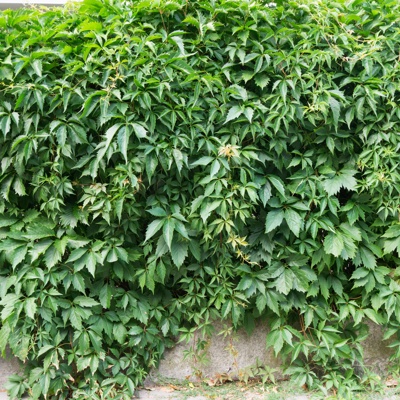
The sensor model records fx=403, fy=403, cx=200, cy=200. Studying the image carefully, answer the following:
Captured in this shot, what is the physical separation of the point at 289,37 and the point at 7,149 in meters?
2.06

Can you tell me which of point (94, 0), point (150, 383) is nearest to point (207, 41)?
point (94, 0)

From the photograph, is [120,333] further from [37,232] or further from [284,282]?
[284,282]

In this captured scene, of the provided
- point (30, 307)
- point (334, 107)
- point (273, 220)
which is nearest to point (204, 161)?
point (273, 220)

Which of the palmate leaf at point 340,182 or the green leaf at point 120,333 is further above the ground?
the palmate leaf at point 340,182

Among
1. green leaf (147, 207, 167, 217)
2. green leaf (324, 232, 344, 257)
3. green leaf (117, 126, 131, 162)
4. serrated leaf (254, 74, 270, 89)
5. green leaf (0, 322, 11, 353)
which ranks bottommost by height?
green leaf (0, 322, 11, 353)

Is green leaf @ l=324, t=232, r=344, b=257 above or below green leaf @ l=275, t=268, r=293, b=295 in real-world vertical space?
above

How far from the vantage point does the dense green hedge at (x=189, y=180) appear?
2.61 meters

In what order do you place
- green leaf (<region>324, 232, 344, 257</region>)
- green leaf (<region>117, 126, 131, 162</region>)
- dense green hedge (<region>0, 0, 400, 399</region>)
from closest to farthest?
green leaf (<region>117, 126, 131, 162</region>) < dense green hedge (<region>0, 0, 400, 399</region>) < green leaf (<region>324, 232, 344, 257</region>)


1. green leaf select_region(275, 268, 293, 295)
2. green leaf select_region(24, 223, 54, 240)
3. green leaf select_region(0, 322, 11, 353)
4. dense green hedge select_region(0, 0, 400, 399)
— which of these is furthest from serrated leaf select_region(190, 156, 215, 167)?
green leaf select_region(0, 322, 11, 353)

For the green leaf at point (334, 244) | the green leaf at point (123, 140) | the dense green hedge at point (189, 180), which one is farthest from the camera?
the green leaf at point (334, 244)

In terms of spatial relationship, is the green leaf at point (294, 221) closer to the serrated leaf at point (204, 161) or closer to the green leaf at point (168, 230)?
the serrated leaf at point (204, 161)

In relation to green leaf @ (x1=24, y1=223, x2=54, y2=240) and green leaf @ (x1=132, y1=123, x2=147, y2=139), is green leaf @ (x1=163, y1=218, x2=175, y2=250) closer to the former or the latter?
green leaf @ (x1=132, y1=123, x2=147, y2=139)

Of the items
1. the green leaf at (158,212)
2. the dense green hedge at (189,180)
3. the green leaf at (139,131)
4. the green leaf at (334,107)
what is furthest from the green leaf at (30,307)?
the green leaf at (334,107)

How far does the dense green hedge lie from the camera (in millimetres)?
2609
